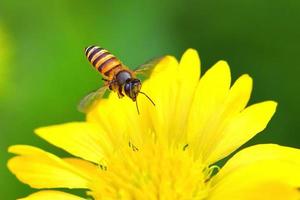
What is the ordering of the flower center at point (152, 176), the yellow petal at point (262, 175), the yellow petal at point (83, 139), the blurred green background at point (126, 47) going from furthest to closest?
the blurred green background at point (126, 47), the yellow petal at point (83, 139), the flower center at point (152, 176), the yellow petal at point (262, 175)

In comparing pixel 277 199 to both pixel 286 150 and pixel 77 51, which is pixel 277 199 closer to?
pixel 286 150

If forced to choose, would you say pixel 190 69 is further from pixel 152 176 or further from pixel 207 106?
pixel 152 176

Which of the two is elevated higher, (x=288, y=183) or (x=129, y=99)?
(x=129, y=99)

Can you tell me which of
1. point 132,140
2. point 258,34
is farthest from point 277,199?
point 258,34

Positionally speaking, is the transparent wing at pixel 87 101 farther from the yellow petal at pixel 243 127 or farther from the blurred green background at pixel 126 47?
the blurred green background at pixel 126 47

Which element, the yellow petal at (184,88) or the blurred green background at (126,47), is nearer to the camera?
the yellow petal at (184,88)

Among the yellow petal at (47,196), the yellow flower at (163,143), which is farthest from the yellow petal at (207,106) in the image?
the yellow petal at (47,196)

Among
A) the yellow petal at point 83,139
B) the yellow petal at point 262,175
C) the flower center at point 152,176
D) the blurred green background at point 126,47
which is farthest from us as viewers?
the blurred green background at point 126,47
